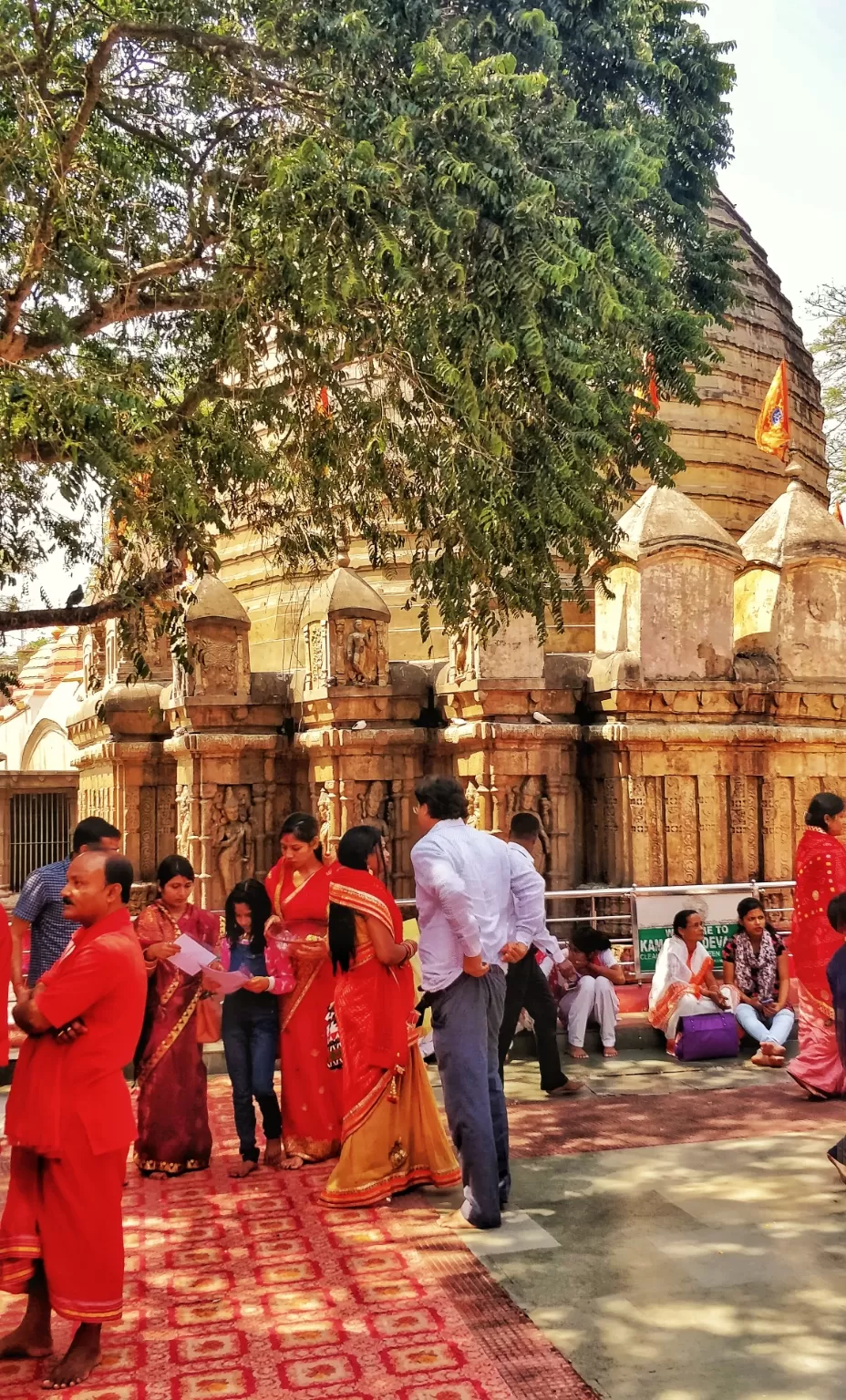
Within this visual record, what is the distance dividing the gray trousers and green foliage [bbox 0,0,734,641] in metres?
3.40

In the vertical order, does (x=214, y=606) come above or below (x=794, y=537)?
below

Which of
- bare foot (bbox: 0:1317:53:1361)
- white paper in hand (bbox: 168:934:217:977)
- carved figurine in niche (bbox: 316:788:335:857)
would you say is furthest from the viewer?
carved figurine in niche (bbox: 316:788:335:857)

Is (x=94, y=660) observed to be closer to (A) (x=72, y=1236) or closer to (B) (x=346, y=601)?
(B) (x=346, y=601)

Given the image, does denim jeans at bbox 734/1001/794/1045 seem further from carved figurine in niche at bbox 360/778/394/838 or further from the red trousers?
the red trousers

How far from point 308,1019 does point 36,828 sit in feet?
64.4

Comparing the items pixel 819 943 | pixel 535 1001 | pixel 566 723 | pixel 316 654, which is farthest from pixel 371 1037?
pixel 316 654

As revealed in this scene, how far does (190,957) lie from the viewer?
Answer: 20.1 feet

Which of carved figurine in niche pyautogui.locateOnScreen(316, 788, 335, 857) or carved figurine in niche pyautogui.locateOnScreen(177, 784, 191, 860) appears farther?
carved figurine in niche pyautogui.locateOnScreen(177, 784, 191, 860)

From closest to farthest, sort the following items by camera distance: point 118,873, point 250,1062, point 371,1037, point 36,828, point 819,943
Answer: point 118,873
point 371,1037
point 250,1062
point 819,943
point 36,828

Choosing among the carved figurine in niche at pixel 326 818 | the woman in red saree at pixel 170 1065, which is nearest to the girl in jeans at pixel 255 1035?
the woman in red saree at pixel 170 1065

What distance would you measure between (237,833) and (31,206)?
6462 mm

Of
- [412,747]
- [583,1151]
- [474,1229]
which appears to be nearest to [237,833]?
[412,747]

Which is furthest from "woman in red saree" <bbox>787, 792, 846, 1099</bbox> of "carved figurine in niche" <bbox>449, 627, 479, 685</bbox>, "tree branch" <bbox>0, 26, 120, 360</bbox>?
"tree branch" <bbox>0, 26, 120, 360</bbox>

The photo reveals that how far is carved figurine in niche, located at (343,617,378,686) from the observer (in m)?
11.9
